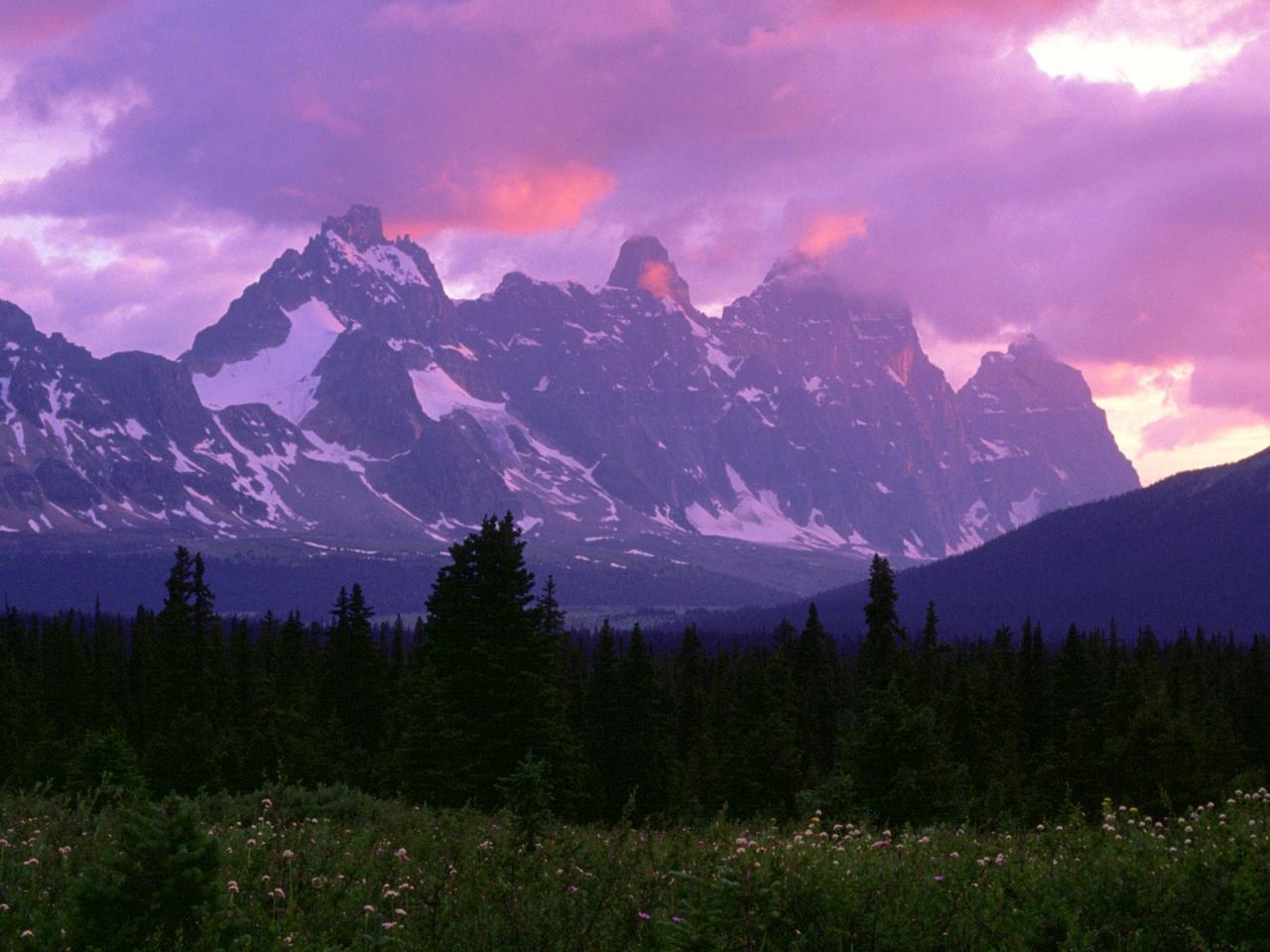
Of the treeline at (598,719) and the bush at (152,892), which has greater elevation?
the bush at (152,892)

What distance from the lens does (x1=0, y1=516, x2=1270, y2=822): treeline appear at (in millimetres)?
39125

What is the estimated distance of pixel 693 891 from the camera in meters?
10.3

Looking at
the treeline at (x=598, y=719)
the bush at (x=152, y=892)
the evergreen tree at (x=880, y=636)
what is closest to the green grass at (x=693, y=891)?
the bush at (x=152, y=892)

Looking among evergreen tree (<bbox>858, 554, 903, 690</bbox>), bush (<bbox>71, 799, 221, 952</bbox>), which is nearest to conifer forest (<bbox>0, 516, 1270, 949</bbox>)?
bush (<bbox>71, 799, 221, 952</bbox>)

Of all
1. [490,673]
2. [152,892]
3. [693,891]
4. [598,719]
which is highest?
[152,892]

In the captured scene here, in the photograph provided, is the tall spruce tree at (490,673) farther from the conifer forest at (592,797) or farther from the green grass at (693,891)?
the green grass at (693,891)

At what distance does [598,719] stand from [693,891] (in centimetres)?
5751

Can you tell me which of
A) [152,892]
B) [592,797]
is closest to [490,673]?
[592,797]

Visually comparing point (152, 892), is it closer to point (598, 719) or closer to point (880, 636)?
point (598, 719)

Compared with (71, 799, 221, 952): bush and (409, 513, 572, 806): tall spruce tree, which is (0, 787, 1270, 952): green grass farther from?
(409, 513, 572, 806): tall spruce tree

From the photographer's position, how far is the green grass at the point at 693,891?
9.74 m

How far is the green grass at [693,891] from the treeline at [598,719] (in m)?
1.27

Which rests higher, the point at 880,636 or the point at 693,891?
the point at 693,891

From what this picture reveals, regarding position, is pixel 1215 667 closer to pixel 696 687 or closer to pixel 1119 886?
pixel 696 687
